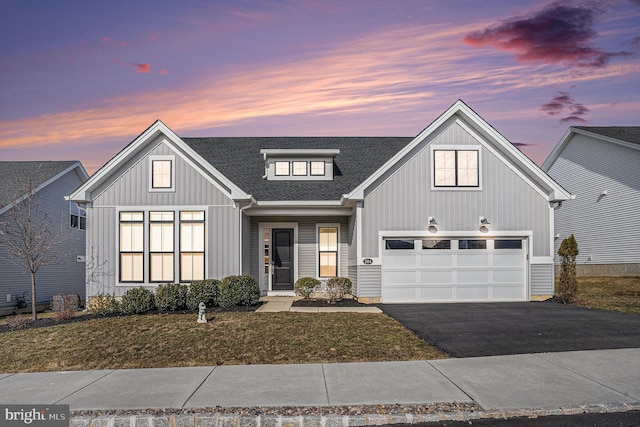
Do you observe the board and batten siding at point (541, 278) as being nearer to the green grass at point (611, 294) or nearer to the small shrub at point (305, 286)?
the green grass at point (611, 294)

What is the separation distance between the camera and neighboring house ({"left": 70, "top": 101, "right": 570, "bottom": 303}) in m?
17.1

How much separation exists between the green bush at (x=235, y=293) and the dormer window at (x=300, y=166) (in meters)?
5.79

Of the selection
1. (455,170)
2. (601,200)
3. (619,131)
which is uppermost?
(619,131)

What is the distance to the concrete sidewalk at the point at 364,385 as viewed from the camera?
7.10 meters

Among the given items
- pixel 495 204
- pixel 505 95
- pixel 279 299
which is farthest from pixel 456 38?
pixel 279 299

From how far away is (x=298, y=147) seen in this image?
22.6 meters

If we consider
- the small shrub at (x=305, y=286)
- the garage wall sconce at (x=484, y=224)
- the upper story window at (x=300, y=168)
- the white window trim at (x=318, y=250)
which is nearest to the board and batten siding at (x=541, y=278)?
the garage wall sconce at (x=484, y=224)

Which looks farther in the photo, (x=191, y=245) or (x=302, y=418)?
(x=191, y=245)

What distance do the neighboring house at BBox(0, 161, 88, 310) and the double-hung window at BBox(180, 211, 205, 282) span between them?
6.11m

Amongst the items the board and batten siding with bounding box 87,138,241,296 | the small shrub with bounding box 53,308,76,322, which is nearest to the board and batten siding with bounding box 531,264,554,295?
the board and batten siding with bounding box 87,138,241,296

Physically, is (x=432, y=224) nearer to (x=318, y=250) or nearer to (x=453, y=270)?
(x=453, y=270)

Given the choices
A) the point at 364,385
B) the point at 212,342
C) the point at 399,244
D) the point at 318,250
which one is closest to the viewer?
the point at 364,385

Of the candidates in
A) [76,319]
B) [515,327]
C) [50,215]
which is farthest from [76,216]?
[515,327]

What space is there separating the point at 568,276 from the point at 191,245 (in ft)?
40.5
